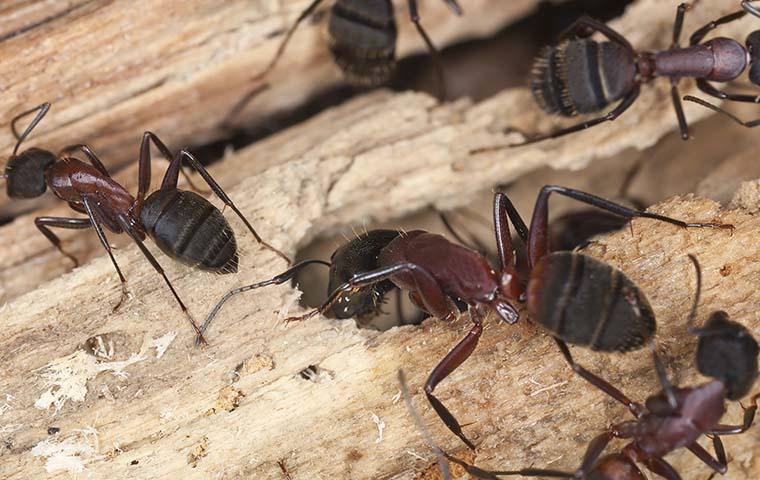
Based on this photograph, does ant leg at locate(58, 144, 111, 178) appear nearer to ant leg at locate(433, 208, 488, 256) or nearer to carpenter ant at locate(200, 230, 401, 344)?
carpenter ant at locate(200, 230, 401, 344)

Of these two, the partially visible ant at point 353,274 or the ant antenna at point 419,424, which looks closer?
the ant antenna at point 419,424

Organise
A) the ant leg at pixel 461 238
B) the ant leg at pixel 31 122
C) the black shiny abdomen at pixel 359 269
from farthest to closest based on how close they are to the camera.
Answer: the ant leg at pixel 461 238 → the ant leg at pixel 31 122 → the black shiny abdomen at pixel 359 269

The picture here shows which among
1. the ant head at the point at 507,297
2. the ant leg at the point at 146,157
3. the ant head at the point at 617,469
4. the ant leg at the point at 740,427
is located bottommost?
the ant leg at the point at 740,427

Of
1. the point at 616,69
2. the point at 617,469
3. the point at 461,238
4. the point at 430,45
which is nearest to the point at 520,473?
the point at 617,469

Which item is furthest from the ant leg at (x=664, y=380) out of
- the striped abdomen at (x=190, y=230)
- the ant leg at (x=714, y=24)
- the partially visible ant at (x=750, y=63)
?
the ant leg at (x=714, y=24)

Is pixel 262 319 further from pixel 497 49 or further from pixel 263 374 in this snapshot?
pixel 497 49

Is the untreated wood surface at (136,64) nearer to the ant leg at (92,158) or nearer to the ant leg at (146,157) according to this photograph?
the ant leg at (92,158)
